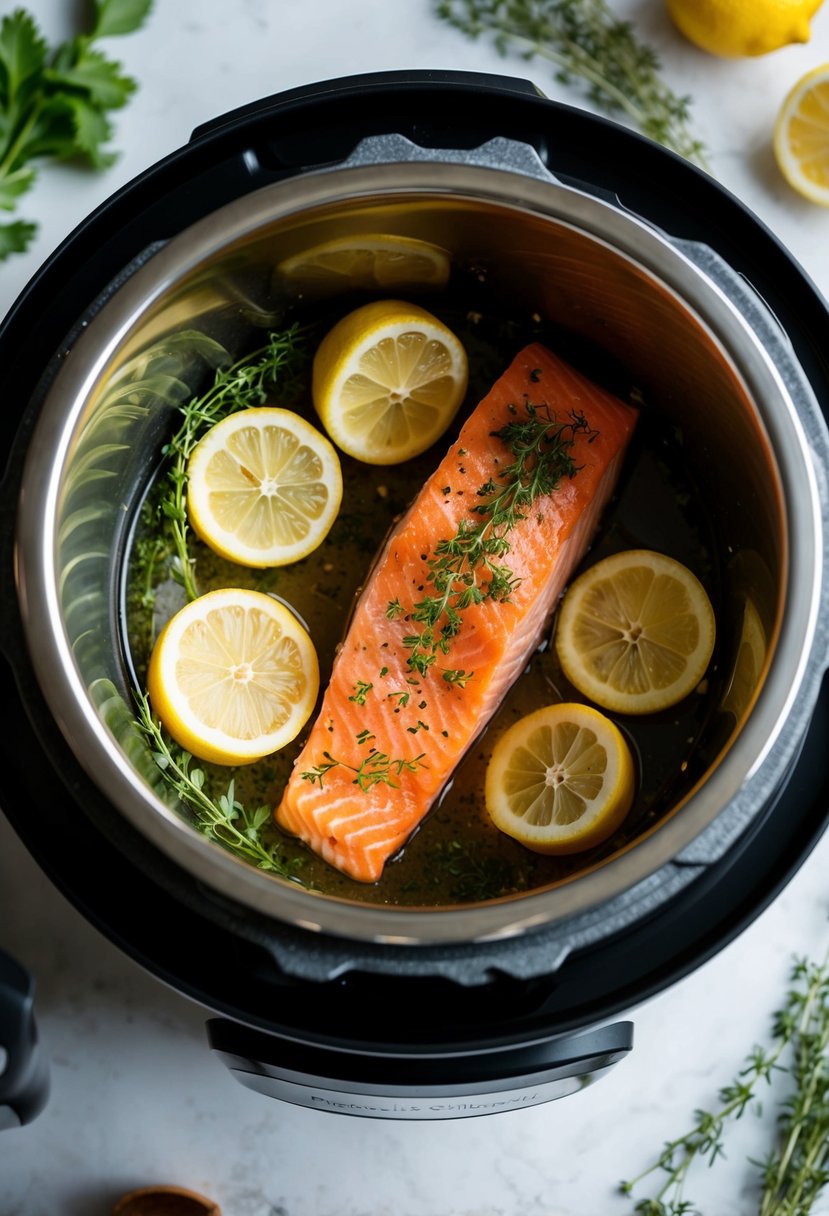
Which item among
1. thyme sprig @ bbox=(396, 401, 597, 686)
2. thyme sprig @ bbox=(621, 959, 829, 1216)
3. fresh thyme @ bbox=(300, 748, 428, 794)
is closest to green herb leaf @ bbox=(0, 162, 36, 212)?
thyme sprig @ bbox=(396, 401, 597, 686)

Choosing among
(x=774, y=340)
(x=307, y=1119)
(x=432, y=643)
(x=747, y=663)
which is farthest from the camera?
(x=307, y=1119)

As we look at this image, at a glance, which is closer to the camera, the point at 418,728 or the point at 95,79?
the point at 418,728

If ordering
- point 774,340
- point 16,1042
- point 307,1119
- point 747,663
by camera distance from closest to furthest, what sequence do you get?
point 16,1042 < point 774,340 < point 747,663 < point 307,1119

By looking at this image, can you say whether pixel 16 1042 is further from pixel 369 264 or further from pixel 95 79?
pixel 95 79

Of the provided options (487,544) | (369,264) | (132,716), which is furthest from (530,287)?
(132,716)

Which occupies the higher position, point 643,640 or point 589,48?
point 589,48

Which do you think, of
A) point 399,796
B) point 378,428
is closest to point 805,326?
point 378,428
